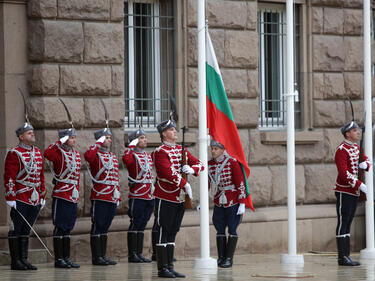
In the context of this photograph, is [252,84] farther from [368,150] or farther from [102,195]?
[102,195]

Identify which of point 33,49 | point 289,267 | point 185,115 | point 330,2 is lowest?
point 289,267

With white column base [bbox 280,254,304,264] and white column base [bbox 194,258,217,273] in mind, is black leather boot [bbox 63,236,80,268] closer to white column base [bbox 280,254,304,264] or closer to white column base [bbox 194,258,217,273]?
white column base [bbox 194,258,217,273]

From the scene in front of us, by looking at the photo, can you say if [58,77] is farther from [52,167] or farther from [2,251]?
[2,251]

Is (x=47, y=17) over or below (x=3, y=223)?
over

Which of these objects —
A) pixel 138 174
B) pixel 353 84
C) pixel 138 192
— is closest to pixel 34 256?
pixel 138 192

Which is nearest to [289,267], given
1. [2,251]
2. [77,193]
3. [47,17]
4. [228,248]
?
[228,248]

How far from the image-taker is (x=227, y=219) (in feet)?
45.4

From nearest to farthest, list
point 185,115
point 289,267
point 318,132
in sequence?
point 289,267 → point 185,115 → point 318,132

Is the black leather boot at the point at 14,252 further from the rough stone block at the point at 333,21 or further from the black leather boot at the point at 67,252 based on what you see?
the rough stone block at the point at 333,21

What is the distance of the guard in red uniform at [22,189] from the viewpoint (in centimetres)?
1323

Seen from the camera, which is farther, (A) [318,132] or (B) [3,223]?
(A) [318,132]

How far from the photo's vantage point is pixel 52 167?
14.3 meters

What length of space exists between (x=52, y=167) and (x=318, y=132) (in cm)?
523

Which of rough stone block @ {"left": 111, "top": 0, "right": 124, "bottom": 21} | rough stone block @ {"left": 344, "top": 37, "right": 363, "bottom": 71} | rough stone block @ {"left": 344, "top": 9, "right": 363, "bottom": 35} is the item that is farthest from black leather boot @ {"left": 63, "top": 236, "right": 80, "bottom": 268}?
rough stone block @ {"left": 344, "top": 9, "right": 363, "bottom": 35}
